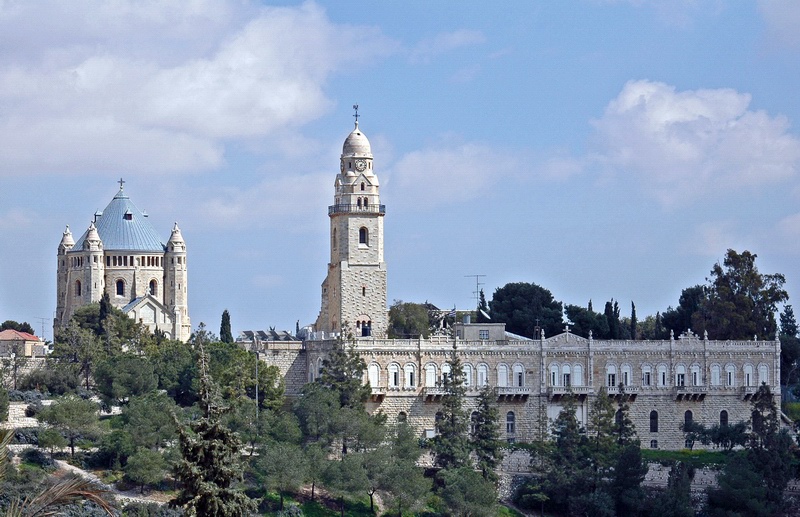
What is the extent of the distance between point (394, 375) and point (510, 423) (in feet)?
21.2

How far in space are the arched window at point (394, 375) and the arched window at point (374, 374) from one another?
629mm

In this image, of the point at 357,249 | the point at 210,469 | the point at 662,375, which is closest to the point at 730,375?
the point at 662,375

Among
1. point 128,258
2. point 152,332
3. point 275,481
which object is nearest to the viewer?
point 275,481

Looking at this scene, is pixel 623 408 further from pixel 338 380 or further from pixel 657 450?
pixel 338 380

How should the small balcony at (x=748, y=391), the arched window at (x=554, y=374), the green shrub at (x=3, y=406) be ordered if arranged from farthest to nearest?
the small balcony at (x=748, y=391), the arched window at (x=554, y=374), the green shrub at (x=3, y=406)

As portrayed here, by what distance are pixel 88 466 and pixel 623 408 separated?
84.9 feet

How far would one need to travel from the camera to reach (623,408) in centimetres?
7450

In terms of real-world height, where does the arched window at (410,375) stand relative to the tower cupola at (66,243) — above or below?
below

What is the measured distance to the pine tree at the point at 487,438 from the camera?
229 feet

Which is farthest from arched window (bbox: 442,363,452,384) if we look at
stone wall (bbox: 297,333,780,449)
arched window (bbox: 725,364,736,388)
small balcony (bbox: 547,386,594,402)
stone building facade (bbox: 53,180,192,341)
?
stone building facade (bbox: 53,180,192,341)

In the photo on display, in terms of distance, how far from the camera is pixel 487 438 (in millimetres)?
71125

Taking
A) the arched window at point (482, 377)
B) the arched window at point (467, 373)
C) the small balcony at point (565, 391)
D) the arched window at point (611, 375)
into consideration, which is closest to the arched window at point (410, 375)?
the arched window at point (467, 373)

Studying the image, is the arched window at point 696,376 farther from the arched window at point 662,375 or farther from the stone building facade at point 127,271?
the stone building facade at point 127,271

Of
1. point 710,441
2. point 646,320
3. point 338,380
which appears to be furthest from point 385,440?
point 646,320
